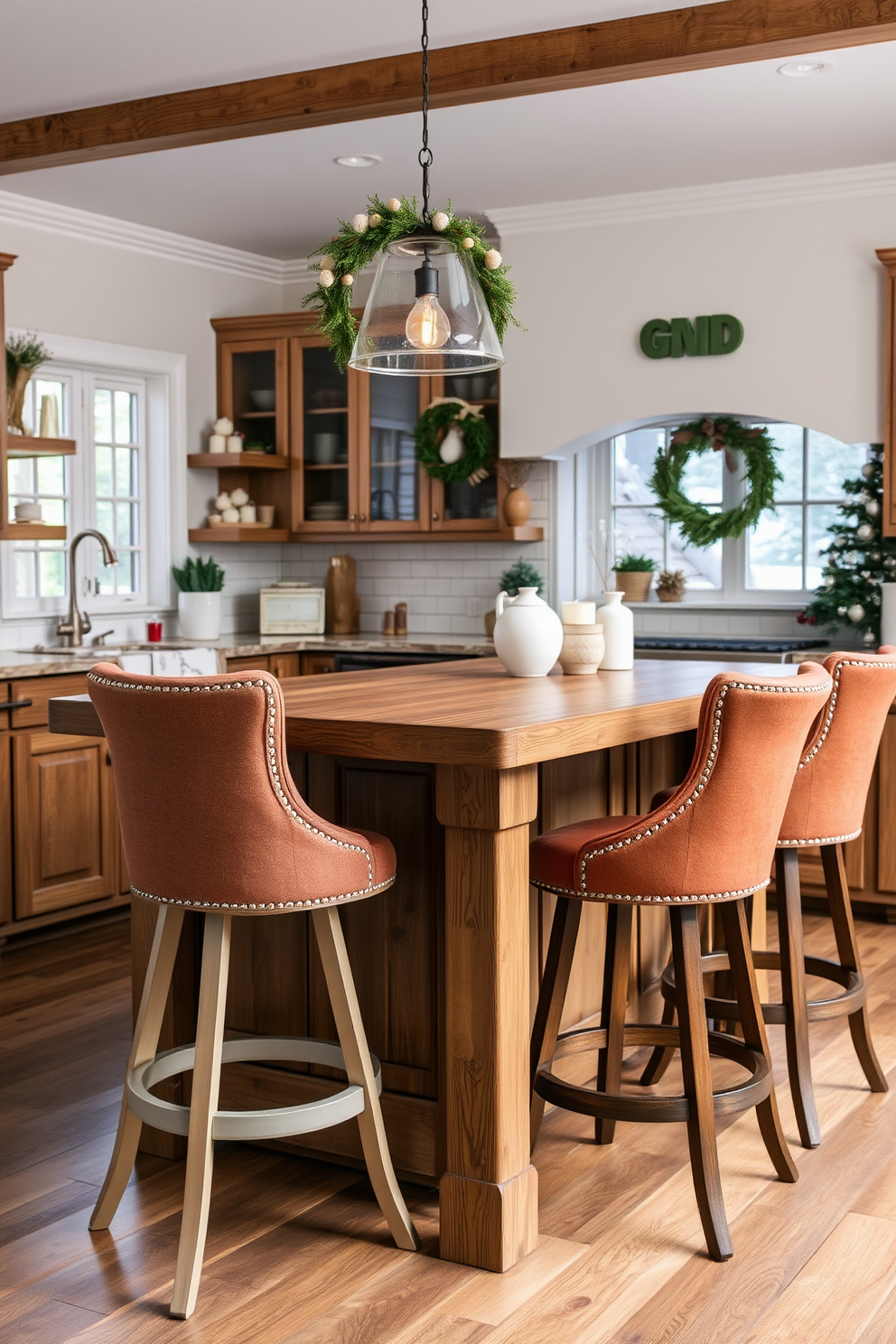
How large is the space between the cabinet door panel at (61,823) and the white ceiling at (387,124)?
7.00 feet

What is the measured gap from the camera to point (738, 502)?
20.0 ft

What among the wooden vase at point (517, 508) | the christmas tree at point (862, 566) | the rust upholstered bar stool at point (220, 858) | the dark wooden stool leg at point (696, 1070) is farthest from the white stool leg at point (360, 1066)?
the wooden vase at point (517, 508)

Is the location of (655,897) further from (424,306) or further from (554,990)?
(424,306)

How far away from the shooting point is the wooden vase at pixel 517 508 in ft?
19.9

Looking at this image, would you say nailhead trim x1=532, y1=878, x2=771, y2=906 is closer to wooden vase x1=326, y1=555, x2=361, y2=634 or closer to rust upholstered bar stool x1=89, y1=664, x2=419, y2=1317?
rust upholstered bar stool x1=89, y1=664, x2=419, y2=1317

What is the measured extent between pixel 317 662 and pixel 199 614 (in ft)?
1.95

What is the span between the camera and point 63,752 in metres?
4.90

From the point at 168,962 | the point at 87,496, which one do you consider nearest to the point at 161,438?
the point at 87,496

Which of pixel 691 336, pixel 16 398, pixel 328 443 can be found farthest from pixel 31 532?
pixel 691 336

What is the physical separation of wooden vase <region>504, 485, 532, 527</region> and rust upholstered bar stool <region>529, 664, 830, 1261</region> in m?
3.35

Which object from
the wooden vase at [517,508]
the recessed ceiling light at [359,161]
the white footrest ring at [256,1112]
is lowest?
the white footrest ring at [256,1112]

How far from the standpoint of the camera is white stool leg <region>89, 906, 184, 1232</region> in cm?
265

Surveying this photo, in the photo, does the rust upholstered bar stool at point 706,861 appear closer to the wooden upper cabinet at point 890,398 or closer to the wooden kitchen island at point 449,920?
the wooden kitchen island at point 449,920

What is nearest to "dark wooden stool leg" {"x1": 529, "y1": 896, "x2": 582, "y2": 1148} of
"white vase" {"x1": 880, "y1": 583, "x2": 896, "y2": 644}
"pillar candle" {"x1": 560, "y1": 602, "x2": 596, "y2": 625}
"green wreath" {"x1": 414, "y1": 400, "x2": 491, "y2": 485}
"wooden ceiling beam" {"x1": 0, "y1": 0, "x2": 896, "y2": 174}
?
"pillar candle" {"x1": 560, "y1": 602, "x2": 596, "y2": 625}
